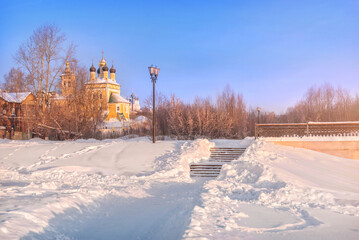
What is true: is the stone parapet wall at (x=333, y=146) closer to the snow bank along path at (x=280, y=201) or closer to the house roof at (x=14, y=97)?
the snow bank along path at (x=280, y=201)

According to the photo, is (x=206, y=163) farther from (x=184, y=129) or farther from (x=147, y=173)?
(x=184, y=129)

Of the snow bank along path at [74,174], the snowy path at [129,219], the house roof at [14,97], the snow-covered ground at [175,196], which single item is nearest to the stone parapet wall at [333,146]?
the snow-covered ground at [175,196]

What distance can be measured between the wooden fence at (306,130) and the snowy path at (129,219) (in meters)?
11.5

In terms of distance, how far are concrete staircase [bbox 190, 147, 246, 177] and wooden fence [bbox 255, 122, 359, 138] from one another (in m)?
3.19

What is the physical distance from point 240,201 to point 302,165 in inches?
241

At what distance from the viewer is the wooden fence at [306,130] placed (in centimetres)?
1738

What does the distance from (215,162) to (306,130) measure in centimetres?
799

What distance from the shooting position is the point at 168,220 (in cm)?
592

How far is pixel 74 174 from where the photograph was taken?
1140 centimetres

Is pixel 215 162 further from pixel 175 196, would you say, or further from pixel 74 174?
pixel 74 174

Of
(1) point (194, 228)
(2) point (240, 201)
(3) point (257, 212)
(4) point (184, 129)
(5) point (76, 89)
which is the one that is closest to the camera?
(1) point (194, 228)

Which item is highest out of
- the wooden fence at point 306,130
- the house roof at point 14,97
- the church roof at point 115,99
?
the church roof at point 115,99

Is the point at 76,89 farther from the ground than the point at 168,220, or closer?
farther from the ground

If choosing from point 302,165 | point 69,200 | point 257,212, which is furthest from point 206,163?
point 69,200
